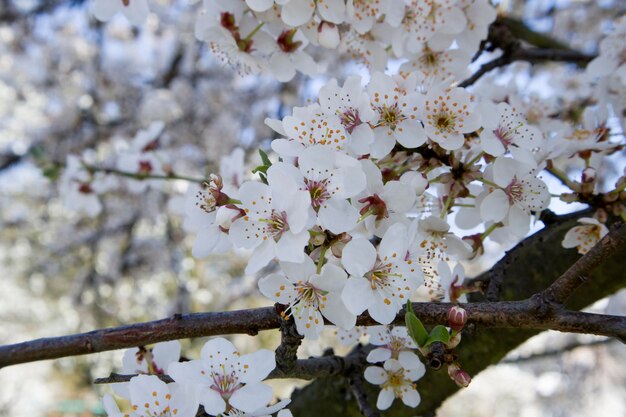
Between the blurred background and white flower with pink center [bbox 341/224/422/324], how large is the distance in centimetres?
284

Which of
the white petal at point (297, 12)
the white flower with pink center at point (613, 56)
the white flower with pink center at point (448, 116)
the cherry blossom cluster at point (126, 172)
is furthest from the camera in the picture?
the cherry blossom cluster at point (126, 172)

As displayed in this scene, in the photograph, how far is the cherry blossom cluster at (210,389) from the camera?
73cm

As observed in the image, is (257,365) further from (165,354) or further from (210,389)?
(165,354)

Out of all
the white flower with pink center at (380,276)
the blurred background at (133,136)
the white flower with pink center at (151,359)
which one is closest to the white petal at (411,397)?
the white flower with pink center at (380,276)

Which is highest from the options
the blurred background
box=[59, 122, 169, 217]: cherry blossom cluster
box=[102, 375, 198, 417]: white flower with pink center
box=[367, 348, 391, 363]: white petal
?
box=[102, 375, 198, 417]: white flower with pink center

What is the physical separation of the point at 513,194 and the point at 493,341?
1.35ft

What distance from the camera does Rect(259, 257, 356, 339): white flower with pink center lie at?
749 mm

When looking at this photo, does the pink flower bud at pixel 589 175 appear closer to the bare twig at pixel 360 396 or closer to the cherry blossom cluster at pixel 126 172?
the bare twig at pixel 360 396

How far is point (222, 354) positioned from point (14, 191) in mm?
6896

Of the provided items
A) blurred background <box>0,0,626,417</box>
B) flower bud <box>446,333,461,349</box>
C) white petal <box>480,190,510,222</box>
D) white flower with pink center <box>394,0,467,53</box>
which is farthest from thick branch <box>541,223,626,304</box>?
blurred background <box>0,0,626,417</box>

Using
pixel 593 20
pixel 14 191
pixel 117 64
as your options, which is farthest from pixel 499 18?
pixel 14 191

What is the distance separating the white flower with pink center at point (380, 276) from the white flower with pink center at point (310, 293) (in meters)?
0.02

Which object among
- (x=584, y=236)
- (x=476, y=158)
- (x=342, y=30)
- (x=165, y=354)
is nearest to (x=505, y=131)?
(x=476, y=158)

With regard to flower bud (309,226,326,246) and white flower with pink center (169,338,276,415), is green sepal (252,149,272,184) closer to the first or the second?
flower bud (309,226,326,246)
